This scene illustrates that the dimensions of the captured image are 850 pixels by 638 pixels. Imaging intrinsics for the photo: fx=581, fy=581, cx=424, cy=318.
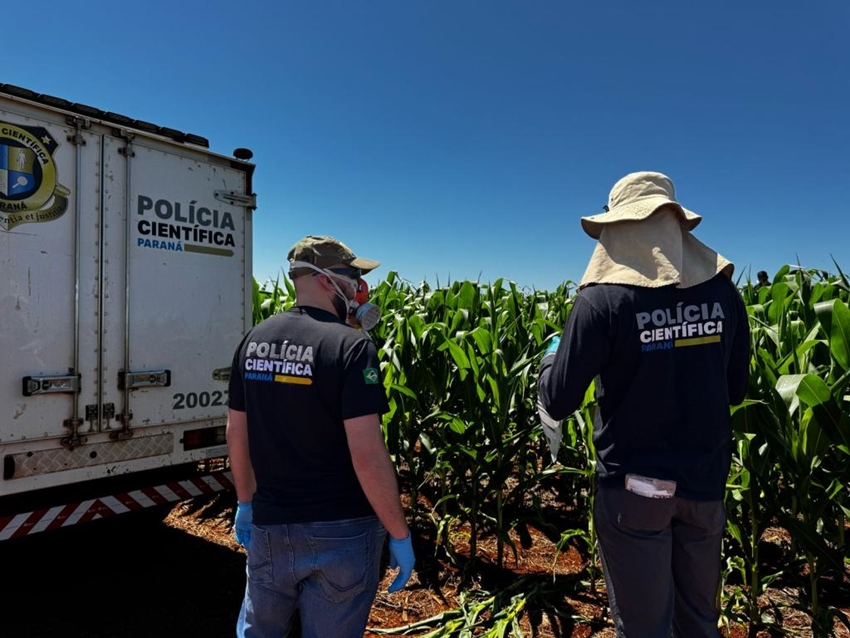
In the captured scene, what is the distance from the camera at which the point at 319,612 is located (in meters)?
1.96

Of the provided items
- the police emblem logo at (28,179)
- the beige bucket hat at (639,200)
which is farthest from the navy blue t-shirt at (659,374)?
the police emblem logo at (28,179)

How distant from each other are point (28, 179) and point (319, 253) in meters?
2.22

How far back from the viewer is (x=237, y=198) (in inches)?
171

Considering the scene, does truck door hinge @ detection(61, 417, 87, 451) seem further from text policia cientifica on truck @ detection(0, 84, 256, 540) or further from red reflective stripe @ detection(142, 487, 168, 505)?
red reflective stripe @ detection(142, 487, 168, 505)

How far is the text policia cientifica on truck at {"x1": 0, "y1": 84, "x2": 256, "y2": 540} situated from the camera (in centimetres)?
330

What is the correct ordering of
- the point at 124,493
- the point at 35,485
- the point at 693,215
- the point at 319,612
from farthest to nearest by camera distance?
the point at 124,493
the point at 35,485
the point at 693,215
the point at 319,612

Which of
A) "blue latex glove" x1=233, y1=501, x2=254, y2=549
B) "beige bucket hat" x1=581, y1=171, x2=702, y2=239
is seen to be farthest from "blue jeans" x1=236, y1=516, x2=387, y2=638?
"beige bucket hat" x1=581, y1=171, x2=702, y2=239

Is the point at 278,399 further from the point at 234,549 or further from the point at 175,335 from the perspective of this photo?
the point at 234,549

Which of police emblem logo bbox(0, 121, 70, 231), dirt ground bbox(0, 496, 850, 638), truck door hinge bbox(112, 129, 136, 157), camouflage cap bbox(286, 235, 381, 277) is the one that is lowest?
dirt ground bbox(0, 496, 850, 638)

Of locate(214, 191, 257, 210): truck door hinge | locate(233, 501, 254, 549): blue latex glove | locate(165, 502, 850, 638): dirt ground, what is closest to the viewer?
locate(233, 501, 254, 549): blue latex glove

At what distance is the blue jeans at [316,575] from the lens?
1.95 meters

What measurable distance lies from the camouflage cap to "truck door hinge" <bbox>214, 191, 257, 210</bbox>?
2.28m

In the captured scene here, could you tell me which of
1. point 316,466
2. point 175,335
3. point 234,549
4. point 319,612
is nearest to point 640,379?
point 316,466

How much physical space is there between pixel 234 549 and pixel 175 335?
173cm
